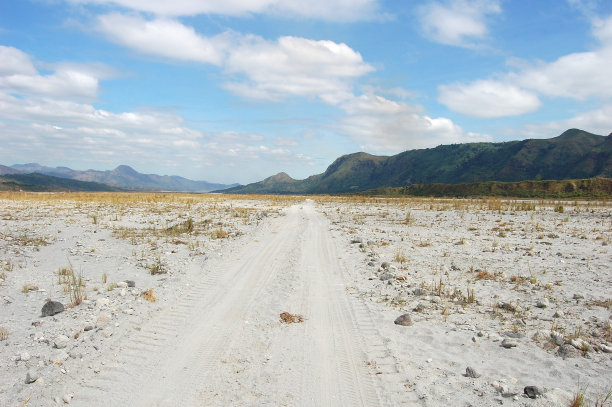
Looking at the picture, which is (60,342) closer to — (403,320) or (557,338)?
(403,320)

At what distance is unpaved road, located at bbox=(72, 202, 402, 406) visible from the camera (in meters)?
4.86

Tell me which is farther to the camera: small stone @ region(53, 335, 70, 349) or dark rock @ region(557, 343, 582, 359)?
small stone @ region(53, 335, 70, 349)

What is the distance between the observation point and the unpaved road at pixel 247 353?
4.86 m

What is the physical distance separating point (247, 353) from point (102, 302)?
178 inches

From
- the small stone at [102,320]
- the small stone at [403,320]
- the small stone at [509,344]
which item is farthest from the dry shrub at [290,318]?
the small stone at [509,344]

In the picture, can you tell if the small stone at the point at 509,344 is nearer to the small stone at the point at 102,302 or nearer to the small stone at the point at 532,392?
the small stone at the point at 532,392

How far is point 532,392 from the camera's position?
481cm

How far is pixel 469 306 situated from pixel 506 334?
1.77 m

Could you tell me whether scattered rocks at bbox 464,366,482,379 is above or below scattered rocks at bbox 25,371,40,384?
above

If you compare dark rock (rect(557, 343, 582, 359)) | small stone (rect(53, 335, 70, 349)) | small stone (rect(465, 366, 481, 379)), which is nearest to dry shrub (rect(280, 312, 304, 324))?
small stone (rect(465, 366, 481, 379))

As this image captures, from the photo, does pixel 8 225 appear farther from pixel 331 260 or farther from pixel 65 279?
pixel 331 260

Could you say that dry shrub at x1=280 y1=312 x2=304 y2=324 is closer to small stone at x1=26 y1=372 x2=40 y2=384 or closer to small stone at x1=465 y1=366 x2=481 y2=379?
small stone at x1=465 y1=366 x2=481 y2=379

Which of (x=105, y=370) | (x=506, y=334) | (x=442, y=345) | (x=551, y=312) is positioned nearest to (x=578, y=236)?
(x=551, y=312)

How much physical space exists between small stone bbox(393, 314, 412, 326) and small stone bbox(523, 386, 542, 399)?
276 cm
